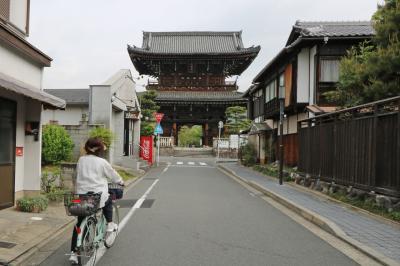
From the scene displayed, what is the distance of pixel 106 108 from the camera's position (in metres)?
21.1

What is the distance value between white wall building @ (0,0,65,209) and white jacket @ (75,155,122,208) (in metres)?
3.01

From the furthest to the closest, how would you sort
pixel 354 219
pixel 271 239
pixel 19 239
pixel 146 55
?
1. pixel 146 55
2. pixel 354 219
3. pixel 271 239
4. pixel 19 239

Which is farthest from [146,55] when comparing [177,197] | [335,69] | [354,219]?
[354,219]

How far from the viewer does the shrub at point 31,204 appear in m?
9.59

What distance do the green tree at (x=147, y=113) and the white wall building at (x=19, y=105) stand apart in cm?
2485

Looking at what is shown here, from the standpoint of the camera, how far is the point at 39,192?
1102 centimetres

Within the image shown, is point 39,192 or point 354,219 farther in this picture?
point 39,192

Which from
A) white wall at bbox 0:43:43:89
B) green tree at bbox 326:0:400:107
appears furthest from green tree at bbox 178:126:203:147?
white wall at bbox 0:43:43:89

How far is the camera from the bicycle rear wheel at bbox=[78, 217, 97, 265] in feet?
18.3

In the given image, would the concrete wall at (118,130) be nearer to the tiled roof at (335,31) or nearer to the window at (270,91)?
the window at (270,91)

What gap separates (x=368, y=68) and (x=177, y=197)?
709 centimetres

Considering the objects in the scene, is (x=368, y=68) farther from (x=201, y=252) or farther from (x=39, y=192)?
(x=39, y=192)

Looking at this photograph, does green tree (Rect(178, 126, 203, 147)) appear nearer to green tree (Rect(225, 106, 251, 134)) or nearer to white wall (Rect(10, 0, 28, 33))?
green tree (Rect(225, 106, 251, 134))

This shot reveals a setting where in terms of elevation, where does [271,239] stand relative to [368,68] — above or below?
below
